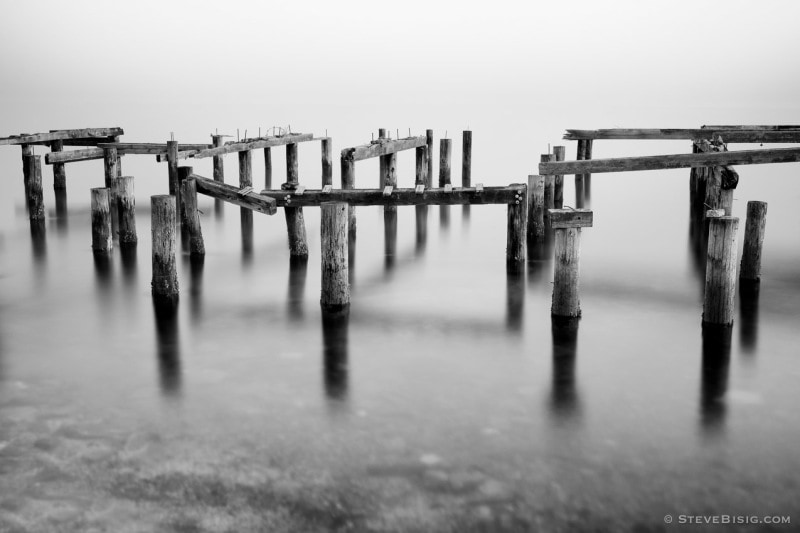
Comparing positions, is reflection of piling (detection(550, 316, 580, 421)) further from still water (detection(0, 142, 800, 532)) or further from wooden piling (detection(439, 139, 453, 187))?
wooden piling (detection(439, 139, 453, 187))

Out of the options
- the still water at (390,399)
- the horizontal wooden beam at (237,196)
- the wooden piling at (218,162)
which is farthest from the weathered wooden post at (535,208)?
the wooden piling at (218,162)

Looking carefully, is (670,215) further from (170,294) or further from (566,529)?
(566,529)

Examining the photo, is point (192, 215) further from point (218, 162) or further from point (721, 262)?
point (721, 262)

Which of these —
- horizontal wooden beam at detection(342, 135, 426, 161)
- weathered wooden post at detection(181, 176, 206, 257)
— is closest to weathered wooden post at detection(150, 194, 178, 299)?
weathered wooden post at detection(181, 176, 206, 257)

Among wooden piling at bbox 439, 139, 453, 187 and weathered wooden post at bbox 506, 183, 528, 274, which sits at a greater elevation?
wooden piling at bbox 439, 139, 453, 187

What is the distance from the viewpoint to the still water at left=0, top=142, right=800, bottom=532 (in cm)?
502

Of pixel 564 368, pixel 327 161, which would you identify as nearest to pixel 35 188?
pixel 327 161

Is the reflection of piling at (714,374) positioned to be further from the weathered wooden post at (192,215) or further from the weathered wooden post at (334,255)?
the weathered wooden post at (192,215)

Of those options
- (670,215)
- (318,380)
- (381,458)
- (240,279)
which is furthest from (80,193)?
(381,458)

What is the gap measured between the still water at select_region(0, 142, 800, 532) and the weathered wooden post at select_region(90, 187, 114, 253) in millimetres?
321

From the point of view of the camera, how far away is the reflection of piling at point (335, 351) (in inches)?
279

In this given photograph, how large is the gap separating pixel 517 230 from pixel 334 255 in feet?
11.5

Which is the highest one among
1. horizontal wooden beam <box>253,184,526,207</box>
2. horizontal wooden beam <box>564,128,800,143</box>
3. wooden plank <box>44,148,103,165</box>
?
horizontal wooden beam <box>564,128,800,143</box>

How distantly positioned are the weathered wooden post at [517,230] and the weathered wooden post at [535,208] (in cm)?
112
